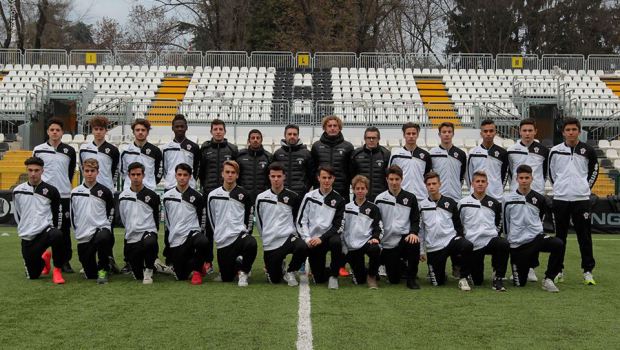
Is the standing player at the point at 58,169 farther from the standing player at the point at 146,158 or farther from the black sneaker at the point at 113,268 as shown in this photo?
the standing player at the point at 146,158

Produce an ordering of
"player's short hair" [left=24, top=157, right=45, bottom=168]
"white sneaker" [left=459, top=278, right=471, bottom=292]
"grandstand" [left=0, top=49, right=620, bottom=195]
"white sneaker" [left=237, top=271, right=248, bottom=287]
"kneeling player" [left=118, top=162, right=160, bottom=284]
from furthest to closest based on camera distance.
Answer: "grandstand" [left=0, top=49, right=620, bottom=195] < "player's short hair" [left=24, top=157, right=45, bottom=168] < "kneeling player" [left=118, top=162, right=160, bottom=284] < "white sneaker" [left=237, top=271, right=248, bottom=287] < "white sneaker" [left=459, top=278, right=471, bottom=292]

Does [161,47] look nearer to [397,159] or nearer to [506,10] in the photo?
[506,10]

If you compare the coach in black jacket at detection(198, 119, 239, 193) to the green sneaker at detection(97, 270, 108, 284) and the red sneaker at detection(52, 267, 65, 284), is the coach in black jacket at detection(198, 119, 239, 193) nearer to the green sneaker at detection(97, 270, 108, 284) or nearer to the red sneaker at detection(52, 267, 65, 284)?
the green sneaker at detection(97, 270, 108, 284)

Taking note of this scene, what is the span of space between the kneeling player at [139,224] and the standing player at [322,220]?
1566 millimetres

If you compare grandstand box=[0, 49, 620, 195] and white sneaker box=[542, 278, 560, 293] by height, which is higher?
grandstand box=[0, 49, 620, 195]

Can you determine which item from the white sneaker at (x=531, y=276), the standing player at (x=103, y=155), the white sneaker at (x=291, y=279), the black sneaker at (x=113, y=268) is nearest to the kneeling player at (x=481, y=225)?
the white sneaker at (x=531, y=276)

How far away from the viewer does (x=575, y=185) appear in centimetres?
832

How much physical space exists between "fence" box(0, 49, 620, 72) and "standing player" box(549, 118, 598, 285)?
67.8ft

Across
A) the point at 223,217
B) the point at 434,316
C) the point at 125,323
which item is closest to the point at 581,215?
the point at 434,316

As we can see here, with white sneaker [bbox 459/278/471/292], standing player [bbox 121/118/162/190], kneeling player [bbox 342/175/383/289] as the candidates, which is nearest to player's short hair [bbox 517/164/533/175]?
white sneaker [bbox 459/278/471/292]

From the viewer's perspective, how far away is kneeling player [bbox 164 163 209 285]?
8.09m

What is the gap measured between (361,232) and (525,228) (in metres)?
1.74

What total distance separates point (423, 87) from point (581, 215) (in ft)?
63.3

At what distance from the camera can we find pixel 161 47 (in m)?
43.4
